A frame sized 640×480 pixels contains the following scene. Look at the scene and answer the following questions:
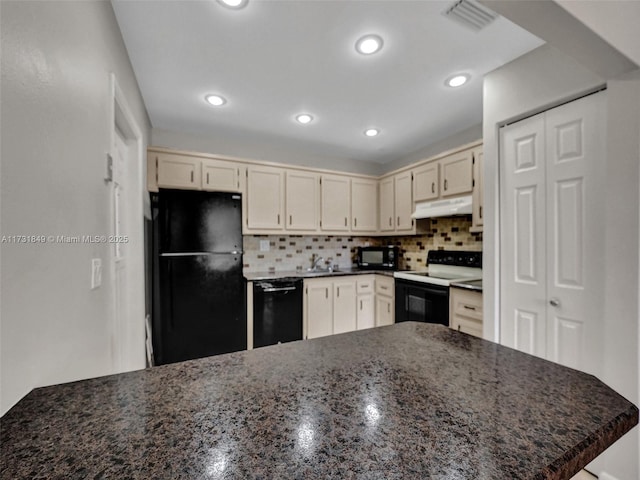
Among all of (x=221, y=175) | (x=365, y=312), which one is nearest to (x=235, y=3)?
(x=221, y=175)

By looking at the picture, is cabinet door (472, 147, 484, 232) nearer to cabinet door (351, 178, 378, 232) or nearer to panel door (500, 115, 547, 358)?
panel door (500, 115, 547, 358)

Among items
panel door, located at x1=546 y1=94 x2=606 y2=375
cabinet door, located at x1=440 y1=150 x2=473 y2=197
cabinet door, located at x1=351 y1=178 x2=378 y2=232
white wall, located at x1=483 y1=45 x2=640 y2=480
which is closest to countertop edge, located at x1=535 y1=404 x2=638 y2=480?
white wall, located at x1=483 y1=45 x2=640 y2=480

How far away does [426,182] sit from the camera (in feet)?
10.3

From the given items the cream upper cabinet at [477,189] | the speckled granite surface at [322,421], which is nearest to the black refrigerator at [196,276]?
the speckled granite surface at [322,421]

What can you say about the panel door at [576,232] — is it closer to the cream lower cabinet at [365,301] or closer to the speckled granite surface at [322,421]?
the speckled granite surface at [322,421]

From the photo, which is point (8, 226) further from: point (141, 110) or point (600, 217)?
point (600, 217)

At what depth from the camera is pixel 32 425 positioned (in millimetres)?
528

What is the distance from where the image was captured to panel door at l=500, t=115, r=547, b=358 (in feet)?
5.87

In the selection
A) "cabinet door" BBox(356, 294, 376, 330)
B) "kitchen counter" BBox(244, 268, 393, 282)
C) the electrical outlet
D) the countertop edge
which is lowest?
"cabinet door" BBox(356, 294, 376, 330)

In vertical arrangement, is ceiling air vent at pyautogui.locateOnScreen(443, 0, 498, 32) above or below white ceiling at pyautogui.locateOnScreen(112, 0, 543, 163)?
below

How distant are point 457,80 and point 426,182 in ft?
3.73

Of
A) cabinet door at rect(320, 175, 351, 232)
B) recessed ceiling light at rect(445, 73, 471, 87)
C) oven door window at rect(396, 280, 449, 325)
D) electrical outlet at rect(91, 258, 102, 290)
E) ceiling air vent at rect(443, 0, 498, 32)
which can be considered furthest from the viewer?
cabinet door at rect(320, 175, 351, 232)

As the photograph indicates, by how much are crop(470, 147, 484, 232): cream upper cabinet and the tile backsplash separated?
0.39 meters

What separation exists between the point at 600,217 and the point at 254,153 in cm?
314
